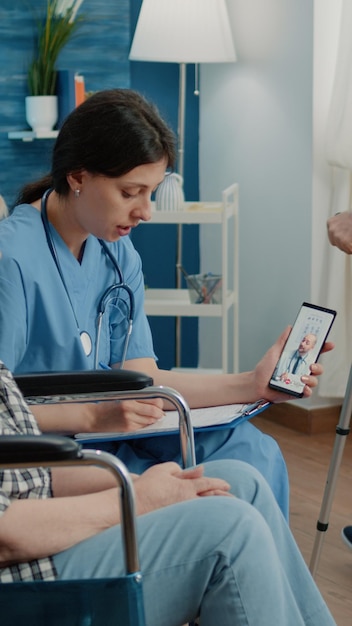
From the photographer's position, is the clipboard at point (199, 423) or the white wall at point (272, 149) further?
the white wall at point (272, 149)

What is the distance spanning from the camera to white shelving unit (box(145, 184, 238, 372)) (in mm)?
3547

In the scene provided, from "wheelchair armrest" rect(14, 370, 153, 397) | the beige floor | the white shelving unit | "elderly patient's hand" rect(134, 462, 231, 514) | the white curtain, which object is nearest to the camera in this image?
"elderly patient's hand" rect(134, 462, 231, 514)

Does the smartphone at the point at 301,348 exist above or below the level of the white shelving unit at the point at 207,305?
above

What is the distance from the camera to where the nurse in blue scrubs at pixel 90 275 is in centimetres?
187

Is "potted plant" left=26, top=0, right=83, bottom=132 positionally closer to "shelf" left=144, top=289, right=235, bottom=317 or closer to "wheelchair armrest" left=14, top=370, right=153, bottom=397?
"shelf" left=144, top=289, right=235, bottom=317

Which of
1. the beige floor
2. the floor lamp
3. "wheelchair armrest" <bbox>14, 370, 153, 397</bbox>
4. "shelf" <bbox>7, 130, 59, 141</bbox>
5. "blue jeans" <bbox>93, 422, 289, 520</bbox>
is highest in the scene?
the floor lamp

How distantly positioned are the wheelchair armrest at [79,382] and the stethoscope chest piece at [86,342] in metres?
0.19

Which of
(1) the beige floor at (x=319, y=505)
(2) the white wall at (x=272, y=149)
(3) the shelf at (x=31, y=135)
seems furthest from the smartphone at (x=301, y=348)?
(3) the shelf at (x=31, y=135)

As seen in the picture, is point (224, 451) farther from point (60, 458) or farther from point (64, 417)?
point (60, 458)

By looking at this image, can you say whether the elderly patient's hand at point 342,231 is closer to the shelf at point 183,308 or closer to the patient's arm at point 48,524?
the patient's arm at point 48,524

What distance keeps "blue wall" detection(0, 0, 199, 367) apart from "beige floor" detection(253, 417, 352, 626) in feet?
2.69

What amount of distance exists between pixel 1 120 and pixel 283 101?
98 cm

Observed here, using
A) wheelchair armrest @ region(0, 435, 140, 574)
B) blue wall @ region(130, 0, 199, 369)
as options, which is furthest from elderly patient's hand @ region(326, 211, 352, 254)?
blue wall @ region(130, 0, 199, 369)

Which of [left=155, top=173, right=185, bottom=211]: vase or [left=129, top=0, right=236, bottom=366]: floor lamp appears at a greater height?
[left=129, top=0, right=236, bottom=366]: floor lamp
